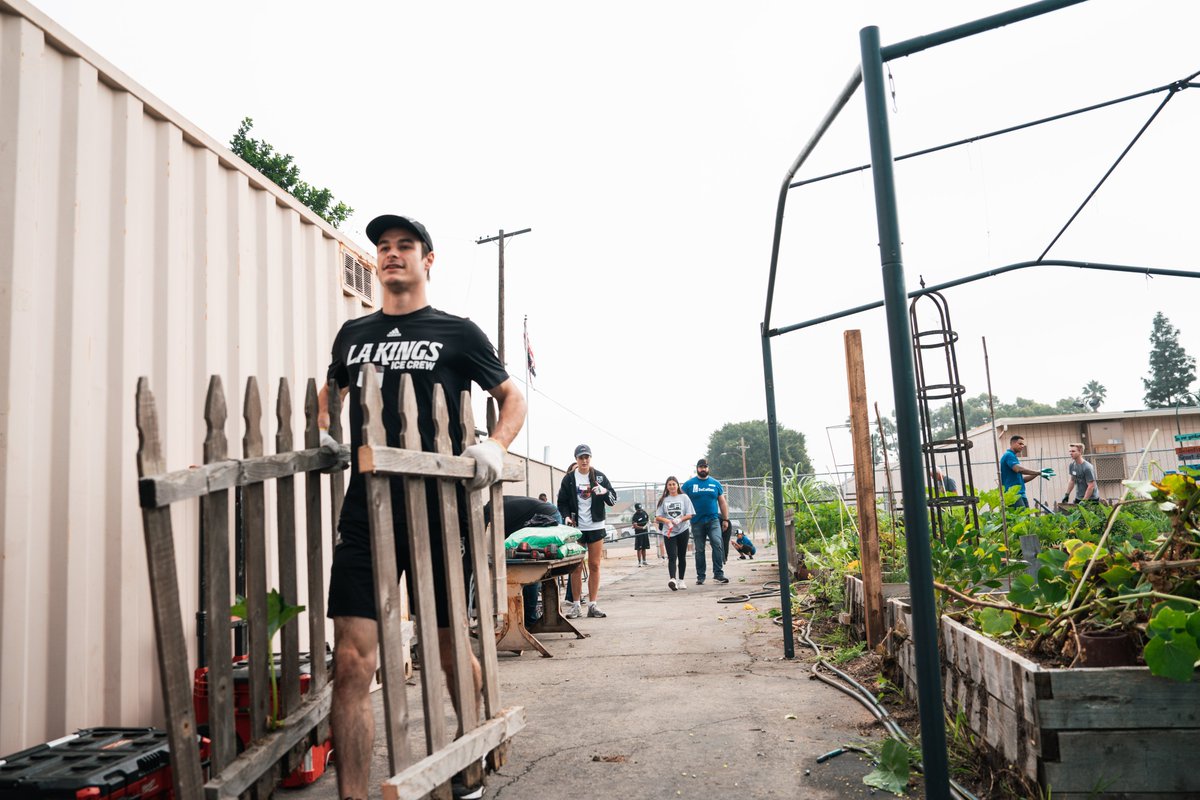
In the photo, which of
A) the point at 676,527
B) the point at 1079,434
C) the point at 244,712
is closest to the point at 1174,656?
the point at 244,712

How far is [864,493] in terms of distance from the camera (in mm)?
5094

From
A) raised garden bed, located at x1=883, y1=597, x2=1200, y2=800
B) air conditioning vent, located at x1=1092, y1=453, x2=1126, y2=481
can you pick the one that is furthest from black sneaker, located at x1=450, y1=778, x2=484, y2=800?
air conditioning vent, located at x1=1092, y1=453, x2=1126, y2=481

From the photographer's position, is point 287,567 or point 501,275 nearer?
point 287,567

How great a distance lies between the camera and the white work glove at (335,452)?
10.2 feet

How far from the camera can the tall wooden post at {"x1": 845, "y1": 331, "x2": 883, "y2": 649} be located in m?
4.93

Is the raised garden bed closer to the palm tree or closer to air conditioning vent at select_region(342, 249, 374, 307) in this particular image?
air conditioning vent at select_region(342, 249, 374, 307)

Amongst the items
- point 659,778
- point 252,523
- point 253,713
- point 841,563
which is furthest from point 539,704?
point 841,563

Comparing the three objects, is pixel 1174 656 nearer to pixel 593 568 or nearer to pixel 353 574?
pixel 353 574

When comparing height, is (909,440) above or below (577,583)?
above

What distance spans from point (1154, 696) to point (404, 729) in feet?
7.57

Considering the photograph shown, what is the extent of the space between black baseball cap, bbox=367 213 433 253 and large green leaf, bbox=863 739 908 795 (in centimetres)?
264

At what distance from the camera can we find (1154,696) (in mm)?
2400

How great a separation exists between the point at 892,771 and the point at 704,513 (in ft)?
28.6

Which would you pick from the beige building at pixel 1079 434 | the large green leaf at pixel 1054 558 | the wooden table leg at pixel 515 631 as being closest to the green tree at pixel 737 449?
the beige building at pixel 1079 434
